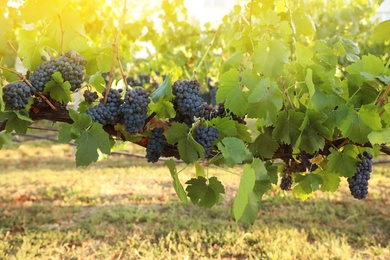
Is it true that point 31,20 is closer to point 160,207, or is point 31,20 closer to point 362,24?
point 160,207

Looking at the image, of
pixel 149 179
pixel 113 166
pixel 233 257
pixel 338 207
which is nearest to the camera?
pixel 233 257

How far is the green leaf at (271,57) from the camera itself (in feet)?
4.07

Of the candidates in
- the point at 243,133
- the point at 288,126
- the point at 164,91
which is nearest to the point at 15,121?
the point at 164,91

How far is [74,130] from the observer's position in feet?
4.53

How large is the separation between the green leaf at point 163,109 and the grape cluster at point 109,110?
0.36ft

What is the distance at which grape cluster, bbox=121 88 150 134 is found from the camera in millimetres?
1404

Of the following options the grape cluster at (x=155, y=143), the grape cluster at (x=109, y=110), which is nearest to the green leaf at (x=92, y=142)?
the grape cluster at (x=109, y=110)

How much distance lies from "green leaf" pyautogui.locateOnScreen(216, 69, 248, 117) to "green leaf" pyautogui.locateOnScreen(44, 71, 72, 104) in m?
0.46

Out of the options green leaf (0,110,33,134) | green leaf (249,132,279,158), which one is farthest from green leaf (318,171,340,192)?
green leaf (0,110,33,134)

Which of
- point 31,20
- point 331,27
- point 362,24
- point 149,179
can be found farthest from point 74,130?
point 362,24

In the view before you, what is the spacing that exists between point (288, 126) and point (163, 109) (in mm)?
403

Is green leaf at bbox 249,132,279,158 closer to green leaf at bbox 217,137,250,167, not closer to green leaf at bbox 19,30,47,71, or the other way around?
green leaf at bbox 217,137,250,167

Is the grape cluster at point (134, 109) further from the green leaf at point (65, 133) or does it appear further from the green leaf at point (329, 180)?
the green leaf at point (329, 180)

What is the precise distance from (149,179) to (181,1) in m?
3.68
